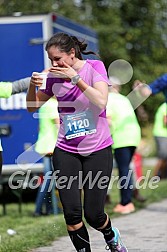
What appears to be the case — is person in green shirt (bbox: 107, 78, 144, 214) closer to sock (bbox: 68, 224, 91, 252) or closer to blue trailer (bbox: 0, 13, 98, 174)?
blue trailer (bbox: 0, 13, 98, 174)

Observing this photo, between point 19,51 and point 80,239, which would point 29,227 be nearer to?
point 80,239

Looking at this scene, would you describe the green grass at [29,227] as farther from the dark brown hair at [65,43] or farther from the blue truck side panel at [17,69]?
the dark brown hair at [65,43]

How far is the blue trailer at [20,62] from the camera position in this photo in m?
12.1

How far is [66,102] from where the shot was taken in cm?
591

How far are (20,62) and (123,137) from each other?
2.50 m

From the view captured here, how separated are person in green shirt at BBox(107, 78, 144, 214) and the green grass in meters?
0.31

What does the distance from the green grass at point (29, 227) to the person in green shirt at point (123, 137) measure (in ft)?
1.02

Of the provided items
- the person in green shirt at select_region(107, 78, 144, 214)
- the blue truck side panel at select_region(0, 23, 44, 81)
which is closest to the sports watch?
the person in green shirt at select_region(107, 78, 144, 214)

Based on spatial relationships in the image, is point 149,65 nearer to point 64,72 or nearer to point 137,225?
point 137,225

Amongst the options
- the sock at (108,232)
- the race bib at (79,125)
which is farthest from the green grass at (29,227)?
the race bib at (79,125)

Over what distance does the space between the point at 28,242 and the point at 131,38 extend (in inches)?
956

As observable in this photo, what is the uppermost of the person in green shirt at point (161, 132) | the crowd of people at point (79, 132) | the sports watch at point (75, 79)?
the sports watch at point (75, 79)

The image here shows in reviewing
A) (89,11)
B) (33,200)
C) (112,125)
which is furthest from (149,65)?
(112,125)

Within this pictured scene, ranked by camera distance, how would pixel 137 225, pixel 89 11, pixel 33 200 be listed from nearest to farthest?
pixel 137 225 → pixel 33 200 → pixel 89 11
